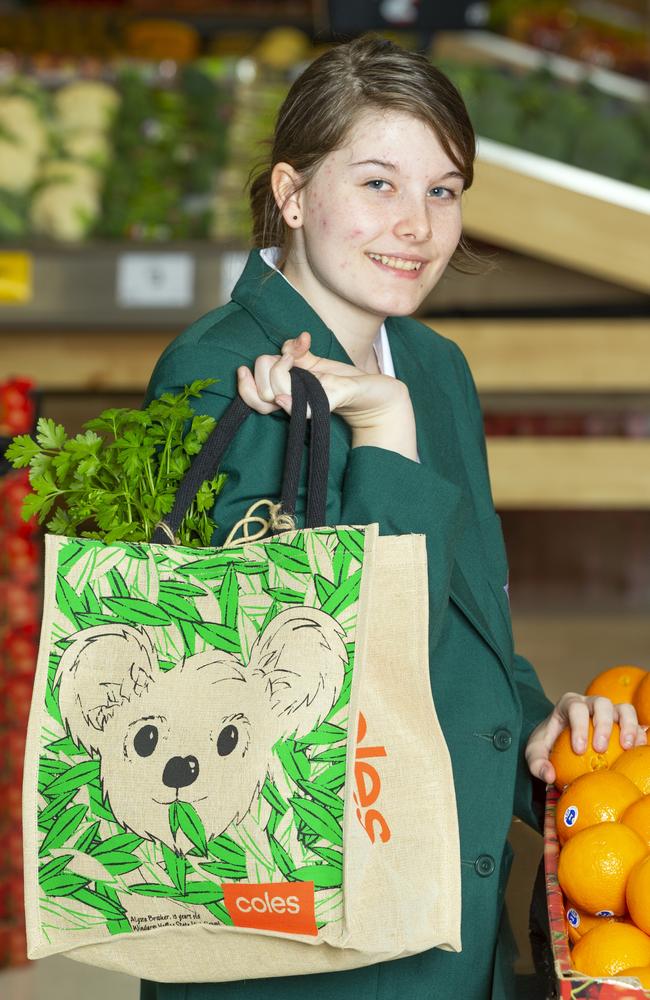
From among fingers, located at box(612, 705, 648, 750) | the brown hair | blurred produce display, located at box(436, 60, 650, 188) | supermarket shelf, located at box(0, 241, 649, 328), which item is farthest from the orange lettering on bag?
blurred produce display, located at box(436, 60, 650, 188)

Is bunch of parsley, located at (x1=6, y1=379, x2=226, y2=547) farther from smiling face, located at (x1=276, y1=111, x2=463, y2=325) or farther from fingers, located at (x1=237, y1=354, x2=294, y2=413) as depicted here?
smiling face, located at (x1=276, y1=111, x2=463, y2=325)

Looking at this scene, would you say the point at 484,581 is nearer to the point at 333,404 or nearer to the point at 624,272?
the point at 333,404

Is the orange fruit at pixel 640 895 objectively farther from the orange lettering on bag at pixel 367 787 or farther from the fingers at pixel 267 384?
the fingers at pixel 267 384

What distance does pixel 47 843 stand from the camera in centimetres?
106

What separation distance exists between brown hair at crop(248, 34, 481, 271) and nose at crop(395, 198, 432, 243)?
65mm

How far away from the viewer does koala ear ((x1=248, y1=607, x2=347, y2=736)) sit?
1028mm

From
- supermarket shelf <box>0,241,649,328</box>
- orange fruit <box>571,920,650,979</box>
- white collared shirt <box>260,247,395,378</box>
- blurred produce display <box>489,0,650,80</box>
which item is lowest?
orange fruit <box>571,920,650,979</box>

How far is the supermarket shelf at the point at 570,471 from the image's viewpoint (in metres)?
3.59

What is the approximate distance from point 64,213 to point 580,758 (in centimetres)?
277

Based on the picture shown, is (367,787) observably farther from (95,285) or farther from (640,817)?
(95,285)

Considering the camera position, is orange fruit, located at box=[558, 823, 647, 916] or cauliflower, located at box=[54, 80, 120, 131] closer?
orange fruit, located at box=[558, 823, 647, 916]

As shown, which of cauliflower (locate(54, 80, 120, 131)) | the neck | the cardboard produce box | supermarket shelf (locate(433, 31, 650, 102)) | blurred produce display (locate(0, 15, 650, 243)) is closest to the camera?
the cardboard produce box

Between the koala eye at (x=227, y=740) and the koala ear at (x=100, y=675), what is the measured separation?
7 centimetres

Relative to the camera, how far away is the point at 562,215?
3.44 meters
